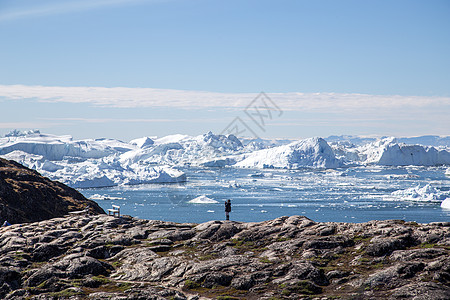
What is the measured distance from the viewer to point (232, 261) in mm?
20750

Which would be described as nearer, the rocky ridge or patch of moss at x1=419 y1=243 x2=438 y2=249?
patch of moss at x1=419 y1=243 x2=438 y2=249

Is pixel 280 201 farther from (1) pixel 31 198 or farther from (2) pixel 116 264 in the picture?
(2) pixel 116 264

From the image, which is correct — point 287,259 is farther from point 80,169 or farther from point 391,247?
point 80,169

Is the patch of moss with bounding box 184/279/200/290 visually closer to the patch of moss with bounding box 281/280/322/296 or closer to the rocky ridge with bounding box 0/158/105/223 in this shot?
the patch of moss with bounding box 281/280/322/296

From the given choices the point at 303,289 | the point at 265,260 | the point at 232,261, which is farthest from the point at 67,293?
the point at 303,289

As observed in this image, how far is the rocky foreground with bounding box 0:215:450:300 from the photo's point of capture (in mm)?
17719

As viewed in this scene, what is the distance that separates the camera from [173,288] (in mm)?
19203

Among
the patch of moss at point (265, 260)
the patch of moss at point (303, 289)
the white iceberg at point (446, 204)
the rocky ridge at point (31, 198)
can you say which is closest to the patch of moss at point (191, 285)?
the patch of moss at point (265, 260)

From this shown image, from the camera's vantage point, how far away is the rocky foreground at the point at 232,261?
17719 mm

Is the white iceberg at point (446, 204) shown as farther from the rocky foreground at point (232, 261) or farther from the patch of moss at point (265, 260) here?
the patch of moss at point (265, 260)

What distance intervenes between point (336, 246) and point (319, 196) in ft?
333

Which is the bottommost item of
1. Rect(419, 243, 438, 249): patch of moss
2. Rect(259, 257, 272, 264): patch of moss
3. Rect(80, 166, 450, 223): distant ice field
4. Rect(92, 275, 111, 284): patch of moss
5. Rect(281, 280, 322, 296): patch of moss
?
Rect(80, 166, 450, 223): distant ice field

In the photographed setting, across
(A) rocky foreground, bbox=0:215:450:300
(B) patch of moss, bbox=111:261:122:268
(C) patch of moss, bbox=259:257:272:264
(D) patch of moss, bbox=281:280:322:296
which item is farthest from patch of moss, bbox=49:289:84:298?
(D) patch of moss, bbox=281:280:322:296

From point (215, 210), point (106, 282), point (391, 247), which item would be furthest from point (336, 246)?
point (215, 210)
